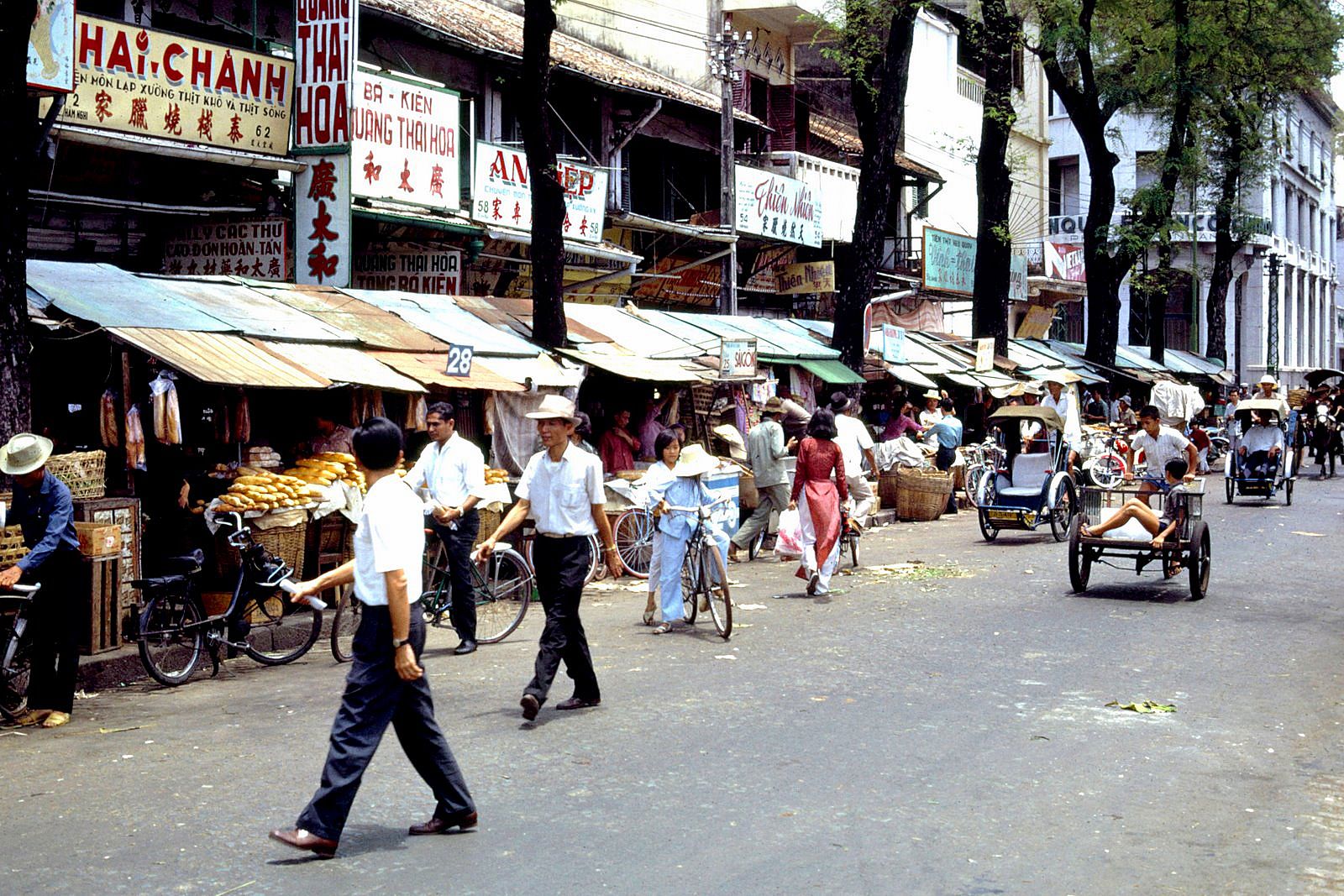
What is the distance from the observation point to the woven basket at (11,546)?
9102mm

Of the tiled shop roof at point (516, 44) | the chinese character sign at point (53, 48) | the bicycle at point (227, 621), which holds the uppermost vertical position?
the tiled shop roof at point (516, 44)

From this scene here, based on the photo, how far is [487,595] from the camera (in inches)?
454

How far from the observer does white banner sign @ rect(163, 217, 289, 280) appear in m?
16.9

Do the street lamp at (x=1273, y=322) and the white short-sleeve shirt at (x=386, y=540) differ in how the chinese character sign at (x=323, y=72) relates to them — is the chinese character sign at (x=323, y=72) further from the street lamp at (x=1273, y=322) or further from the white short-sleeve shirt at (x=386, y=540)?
the street lamp at (x=1273, y=322)

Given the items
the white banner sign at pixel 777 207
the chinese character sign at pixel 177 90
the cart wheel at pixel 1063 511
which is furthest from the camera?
the white banner sign at pixel 777 207

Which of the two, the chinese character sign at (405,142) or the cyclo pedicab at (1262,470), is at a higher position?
the chinese character sign at (405,142)

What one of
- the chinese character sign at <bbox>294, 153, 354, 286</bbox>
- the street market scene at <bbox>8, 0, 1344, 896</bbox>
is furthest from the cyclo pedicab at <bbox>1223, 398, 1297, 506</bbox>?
the chinese character sign at <bbox>294, 153, 354, 286</bbox>

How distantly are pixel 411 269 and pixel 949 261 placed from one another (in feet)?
58.5

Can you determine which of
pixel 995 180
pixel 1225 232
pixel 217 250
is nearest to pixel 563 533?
pixel 217 250

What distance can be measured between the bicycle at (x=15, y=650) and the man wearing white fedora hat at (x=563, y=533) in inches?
113

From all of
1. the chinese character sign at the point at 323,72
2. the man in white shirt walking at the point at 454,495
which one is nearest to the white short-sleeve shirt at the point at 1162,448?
the man in white shirt walking at the point at 454,495

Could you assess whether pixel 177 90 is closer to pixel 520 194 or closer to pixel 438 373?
pixel 438 373

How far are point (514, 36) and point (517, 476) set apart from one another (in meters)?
9.48

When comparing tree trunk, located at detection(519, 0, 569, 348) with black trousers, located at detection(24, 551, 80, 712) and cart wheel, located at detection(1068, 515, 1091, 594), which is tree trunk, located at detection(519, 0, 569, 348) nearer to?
cart wheel, located at detection(1068, 515, 1091, 594)
